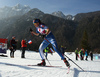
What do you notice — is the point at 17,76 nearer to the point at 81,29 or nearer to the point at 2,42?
the point at 2,42

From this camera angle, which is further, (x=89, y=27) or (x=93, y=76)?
(x=89, y=27)


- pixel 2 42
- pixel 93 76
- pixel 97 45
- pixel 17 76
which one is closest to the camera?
pixel 17 76

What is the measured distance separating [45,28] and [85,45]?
204 ft

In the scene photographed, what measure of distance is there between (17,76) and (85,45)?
2525 inches

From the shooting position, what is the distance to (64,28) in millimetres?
196375

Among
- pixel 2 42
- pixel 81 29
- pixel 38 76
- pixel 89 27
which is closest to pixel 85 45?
pixel 2 42

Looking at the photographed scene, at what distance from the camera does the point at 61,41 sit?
169375 millimetres

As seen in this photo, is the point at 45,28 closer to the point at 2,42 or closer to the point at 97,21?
the point at 2,42

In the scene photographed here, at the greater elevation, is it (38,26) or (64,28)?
(64,28)

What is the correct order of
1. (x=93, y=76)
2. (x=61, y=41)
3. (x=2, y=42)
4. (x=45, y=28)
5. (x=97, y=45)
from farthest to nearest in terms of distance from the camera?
(x=61, y=41) < (x=97, y=45) < (x=2, y=42) < (x=45, y=28) < (x=93, y=76)

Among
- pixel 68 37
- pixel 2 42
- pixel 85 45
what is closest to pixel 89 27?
pixel 68 37

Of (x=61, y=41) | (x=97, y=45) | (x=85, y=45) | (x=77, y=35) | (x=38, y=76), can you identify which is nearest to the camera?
(x=38, y=76)

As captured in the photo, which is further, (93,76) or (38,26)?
(38,26)

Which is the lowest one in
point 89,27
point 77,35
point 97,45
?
point 97,45
